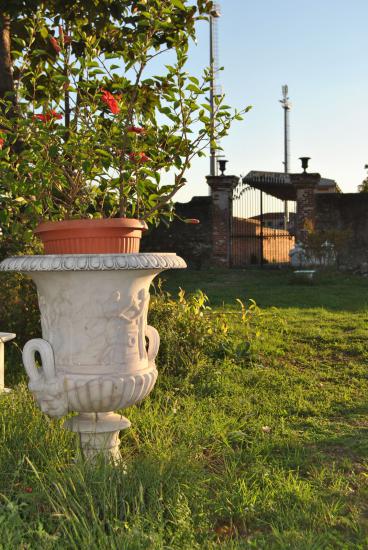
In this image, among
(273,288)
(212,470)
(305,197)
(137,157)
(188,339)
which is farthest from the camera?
(305,197)

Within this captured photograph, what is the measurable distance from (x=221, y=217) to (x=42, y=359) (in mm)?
11982

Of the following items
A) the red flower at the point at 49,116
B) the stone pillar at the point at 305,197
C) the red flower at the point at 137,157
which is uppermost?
the stone pillar at the point at 305,197

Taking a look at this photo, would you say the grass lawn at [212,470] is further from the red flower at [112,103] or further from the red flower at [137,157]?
the red flower at [112,103]

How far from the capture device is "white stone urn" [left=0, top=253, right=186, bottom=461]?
7.93 ft

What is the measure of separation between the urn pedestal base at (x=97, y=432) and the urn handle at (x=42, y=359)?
0.28 metres

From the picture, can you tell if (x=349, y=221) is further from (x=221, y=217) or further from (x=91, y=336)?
(x=91, y=336)

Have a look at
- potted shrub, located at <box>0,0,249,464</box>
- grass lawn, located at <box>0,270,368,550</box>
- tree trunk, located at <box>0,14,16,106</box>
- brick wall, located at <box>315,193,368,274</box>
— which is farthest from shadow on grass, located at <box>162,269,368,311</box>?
potted shrub, located at <box>0,0,249,464</box>

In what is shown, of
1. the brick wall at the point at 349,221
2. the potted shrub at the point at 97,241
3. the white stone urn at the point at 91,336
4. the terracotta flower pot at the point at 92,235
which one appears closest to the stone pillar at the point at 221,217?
the brick wall at the point at 349,221

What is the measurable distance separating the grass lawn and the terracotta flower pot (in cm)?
85

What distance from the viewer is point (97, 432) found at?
2578 millimetres

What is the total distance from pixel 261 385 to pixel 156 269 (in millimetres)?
2124

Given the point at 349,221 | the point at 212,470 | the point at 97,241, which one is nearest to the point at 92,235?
the point at 97,241

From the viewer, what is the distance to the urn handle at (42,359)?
251 cm

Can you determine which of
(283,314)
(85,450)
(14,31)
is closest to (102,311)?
(85,450)
